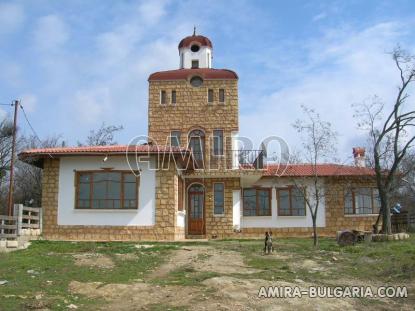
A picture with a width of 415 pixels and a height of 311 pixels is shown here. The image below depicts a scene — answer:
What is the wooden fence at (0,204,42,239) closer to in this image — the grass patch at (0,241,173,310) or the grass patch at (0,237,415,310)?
the grass patch at (0,241,173,310)

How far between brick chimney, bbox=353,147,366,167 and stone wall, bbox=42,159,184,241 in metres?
13.3

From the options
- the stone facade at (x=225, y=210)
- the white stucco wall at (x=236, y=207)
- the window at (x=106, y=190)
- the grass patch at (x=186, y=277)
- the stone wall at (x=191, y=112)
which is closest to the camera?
the grass patch at (x=186, y=277)

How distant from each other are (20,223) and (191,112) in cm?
1130

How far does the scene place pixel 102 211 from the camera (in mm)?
19297

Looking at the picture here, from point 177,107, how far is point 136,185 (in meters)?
7.74

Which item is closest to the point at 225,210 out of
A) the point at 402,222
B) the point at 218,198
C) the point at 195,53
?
the point at 218,198

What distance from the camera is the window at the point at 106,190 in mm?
19344

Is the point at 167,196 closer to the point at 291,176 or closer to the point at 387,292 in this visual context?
the point at 291,176

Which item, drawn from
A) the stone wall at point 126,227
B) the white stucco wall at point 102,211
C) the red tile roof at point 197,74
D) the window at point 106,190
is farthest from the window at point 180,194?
the red tile roof at point 197,74

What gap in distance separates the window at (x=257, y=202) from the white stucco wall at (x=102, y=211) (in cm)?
828

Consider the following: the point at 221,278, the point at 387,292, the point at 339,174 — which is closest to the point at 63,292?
the point at 221,278

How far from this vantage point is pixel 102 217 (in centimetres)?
1928

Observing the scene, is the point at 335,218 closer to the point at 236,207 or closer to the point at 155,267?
the point at 236,207

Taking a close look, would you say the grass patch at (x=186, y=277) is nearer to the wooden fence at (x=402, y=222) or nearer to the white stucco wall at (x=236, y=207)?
the white stucco wall at (x=236, y=207)
